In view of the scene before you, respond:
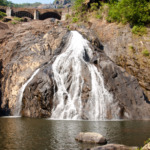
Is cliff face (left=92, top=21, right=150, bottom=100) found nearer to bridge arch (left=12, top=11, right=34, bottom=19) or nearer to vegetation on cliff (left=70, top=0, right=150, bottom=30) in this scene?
vegetation on cliff (left=70, top=0, right=150, bottom=30)

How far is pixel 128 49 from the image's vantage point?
3012 cm

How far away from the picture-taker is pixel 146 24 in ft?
110

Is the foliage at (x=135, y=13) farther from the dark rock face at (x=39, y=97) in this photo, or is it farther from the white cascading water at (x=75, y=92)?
the dark rock face at (x=39, y=97)

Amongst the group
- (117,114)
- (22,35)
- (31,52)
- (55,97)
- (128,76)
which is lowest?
(117,114)

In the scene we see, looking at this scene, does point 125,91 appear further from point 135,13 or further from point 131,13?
point 135,13

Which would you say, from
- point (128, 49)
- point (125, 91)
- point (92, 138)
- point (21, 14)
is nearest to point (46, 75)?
point (125, 91)

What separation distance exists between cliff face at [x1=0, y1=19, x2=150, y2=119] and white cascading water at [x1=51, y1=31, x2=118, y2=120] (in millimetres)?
330

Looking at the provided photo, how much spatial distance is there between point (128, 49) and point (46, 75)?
12758 millimetres

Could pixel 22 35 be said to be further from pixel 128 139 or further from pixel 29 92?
pixel 128 139

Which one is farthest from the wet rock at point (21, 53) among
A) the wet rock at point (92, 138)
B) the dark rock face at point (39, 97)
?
the wet rock at point (92, 138)

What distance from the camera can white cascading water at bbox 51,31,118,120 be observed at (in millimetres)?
21672

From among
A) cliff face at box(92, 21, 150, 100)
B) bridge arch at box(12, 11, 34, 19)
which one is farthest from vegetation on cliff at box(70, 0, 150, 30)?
bridge arch at box(12, 11, 34, 19)

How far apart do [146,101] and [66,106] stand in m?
10.1

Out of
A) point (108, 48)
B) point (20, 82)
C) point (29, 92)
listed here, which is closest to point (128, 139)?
point (29, 92)
